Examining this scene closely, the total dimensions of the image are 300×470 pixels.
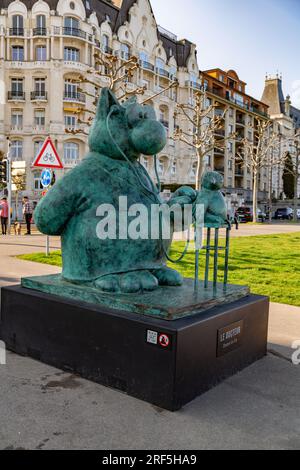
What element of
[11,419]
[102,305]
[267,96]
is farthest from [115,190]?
[267,96]

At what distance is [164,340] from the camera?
2.47 m

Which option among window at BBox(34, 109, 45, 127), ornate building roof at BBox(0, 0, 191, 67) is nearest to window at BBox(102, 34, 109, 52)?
ornate building roof at BBox(0, 0, 191, 67)

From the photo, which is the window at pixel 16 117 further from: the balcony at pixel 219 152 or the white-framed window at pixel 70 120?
the balcony at pixel 219 152

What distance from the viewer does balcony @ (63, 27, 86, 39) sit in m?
35.7

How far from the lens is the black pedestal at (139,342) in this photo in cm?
250

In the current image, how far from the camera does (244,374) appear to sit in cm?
310

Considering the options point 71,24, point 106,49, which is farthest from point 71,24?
point 106,49

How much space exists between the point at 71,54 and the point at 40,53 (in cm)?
267

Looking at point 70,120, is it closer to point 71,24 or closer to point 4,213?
point 71,24

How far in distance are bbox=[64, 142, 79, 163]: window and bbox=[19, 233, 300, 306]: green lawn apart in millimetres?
26317

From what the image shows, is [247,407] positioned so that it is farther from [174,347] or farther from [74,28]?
[74,28]

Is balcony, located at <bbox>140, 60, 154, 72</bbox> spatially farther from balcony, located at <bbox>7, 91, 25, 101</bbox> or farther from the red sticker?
the red sticker
